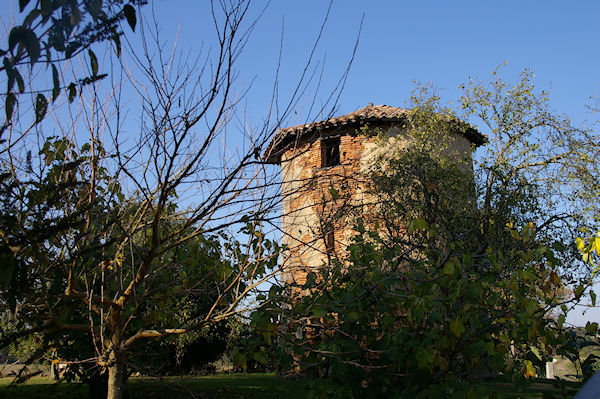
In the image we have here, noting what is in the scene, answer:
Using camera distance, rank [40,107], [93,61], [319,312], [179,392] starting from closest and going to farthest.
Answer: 1. [93,61]
2. [40,107]
3. [319,312]
4. [179,392]

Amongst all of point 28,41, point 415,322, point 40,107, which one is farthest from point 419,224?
point 28,41

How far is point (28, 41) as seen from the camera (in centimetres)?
162

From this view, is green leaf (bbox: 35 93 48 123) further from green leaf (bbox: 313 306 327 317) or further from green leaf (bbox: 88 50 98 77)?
green leaf (bbox: 313 306 327 317)

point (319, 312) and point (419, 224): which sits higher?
point (419, 224)

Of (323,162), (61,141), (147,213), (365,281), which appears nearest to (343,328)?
(365,281)

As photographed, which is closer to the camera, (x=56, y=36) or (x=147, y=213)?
(x=56, y=36)

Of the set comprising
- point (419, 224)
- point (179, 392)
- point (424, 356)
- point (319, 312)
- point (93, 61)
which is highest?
point (93, 61)

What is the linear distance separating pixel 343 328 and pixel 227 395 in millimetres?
5146

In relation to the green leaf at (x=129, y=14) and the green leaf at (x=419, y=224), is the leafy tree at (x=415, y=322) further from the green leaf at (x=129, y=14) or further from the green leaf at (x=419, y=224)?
the green leaf at (x=129, y=14)

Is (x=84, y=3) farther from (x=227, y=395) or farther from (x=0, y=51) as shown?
(x=227, y=395)

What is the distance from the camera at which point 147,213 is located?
450cm

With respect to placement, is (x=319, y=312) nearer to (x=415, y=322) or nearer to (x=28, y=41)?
(x=415, y=322)

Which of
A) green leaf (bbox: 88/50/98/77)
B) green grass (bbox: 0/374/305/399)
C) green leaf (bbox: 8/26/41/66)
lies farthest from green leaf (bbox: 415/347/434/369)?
green grass (bbox: 0/374/305/399)

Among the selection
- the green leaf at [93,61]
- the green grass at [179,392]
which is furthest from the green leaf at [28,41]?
the green grass at [179,392]
